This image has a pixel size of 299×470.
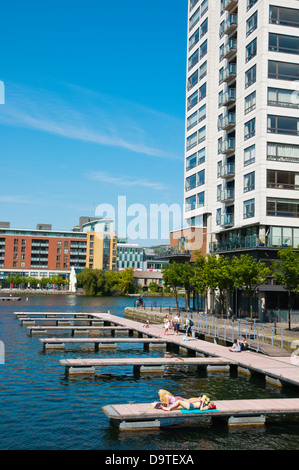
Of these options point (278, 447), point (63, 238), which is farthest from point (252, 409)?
point (63, 238)

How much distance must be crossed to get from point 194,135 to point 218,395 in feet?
167

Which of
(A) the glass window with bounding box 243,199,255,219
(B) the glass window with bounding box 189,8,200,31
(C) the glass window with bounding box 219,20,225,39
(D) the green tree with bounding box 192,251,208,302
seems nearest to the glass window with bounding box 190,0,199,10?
(B) the glass window with bounding box 189,8,200,31

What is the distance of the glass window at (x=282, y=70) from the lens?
49.5m

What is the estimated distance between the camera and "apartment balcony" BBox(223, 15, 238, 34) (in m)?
57.4

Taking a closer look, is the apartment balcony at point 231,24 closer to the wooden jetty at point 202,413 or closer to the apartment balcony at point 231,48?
the apartment balcony at point 231,48

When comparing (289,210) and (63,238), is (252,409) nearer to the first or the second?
(289,210)

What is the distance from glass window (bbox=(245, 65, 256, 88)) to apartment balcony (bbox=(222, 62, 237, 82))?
11.8 ft

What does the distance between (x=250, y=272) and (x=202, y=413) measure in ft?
92.9

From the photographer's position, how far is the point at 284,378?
78.1 ft

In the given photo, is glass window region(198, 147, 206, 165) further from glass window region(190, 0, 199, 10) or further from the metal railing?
the metal railing

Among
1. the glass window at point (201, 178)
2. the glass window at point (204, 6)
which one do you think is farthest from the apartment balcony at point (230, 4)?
the glass window at point (201, 178)

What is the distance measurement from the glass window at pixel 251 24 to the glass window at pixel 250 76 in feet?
14.0

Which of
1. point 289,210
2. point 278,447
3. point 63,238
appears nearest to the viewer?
point 278,447

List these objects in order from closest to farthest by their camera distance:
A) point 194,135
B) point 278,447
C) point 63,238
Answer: point 278,447 < point 194,135 < point 63,238
